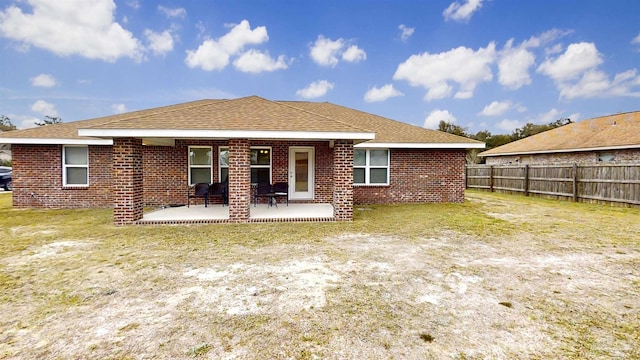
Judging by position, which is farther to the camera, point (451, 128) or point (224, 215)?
point (451, 128)

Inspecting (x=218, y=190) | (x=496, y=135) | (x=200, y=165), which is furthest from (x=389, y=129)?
(x=496, y=135)

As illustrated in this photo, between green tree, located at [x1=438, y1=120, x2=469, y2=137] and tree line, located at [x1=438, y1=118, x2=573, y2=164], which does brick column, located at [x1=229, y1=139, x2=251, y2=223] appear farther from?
green tree, located at [x1=438, y1=120, x2=469, y2=137]

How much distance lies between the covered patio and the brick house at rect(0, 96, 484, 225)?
410 mm

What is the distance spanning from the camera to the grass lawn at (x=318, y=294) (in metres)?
2.72

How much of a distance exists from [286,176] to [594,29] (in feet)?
79.3

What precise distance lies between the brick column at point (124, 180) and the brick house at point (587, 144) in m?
17.5

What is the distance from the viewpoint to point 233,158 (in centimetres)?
798

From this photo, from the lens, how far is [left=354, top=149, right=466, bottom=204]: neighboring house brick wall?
1214 cm

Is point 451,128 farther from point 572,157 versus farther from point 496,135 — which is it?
point 572,157

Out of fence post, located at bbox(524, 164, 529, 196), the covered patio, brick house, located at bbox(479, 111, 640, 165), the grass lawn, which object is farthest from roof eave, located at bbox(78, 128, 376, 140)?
brick house, located at bbox(479, 111, 640, 165)

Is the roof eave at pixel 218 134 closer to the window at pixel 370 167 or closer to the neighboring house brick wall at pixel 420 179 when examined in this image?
the window at pixel 370 167

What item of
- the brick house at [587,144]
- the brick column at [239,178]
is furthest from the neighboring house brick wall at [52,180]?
the brick house at [587,144]

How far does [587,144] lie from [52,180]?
23500 mm

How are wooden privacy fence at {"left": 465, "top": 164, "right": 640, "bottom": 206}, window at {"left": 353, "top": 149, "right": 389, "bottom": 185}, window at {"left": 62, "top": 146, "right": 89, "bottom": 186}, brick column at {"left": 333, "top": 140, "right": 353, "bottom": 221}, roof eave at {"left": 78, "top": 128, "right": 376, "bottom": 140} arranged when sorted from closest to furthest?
roof eave at {"left": 78, "top": 128, "right": 376, "bottom": 140}
brick column at {"left": 333, "top": 140, "right": 353, "bottom": 221}
window at {"left": 62, "top": 146, "right": 89, "bottom": 186}
wooden privacy fence at {"left": 465, "top": 164, "right": 640, "bottom": 206}
window at {"left": 353, "top": 149, "right": 389, "bottom": 185}
